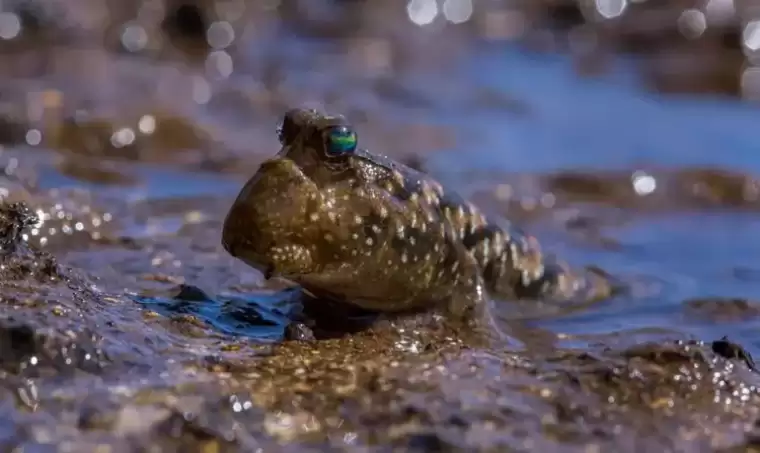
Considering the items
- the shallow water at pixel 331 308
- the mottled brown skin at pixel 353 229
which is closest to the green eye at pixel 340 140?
the mottled brown skin at pixel 353 229

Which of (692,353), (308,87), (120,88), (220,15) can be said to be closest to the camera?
(692,353)

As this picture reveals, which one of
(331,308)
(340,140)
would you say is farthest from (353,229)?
(331,308)

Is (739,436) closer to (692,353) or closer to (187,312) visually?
(692,353)

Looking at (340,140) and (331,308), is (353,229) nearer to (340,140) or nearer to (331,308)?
(340,140)

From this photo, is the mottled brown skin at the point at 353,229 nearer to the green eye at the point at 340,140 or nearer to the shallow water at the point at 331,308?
the green eye at the point at 340,140

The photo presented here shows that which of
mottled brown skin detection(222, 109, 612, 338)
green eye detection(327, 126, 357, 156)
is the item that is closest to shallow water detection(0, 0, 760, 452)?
mottled brown skin detection(222, 109, 612, 338)

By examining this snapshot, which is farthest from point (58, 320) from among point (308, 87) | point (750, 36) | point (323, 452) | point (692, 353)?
point (750, 36)

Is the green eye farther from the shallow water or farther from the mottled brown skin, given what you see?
the shallow water
